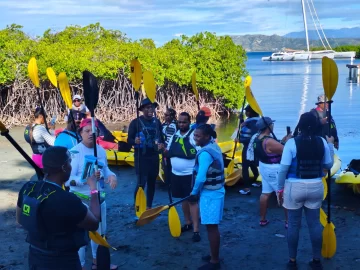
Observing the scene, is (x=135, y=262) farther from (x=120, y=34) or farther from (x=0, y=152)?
(x=120, y=34)

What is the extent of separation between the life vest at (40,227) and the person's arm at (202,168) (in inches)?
69.8

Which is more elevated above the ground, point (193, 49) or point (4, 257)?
point (193, 49)

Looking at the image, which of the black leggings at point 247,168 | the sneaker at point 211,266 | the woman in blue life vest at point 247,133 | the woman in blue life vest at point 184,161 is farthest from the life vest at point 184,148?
the black leggings at point 247,168

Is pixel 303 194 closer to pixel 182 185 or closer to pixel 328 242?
pixel 328 242

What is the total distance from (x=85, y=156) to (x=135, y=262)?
149 centimetres

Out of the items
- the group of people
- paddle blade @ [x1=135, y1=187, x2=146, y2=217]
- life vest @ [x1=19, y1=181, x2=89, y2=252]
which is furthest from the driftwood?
life vest @ [x1=19, y1=181, x2=89, y2=252]

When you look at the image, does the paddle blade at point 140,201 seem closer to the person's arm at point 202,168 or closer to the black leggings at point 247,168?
the person's arm at point 202,168

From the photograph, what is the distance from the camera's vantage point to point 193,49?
19391mm

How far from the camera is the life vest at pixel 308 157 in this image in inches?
178

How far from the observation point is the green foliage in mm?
16344

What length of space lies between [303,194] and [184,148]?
5.48ft

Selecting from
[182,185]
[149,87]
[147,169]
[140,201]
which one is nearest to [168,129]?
[149,87]

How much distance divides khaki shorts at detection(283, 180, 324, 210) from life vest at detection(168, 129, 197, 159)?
1416 mm

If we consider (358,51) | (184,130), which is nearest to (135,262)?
(184,130)
